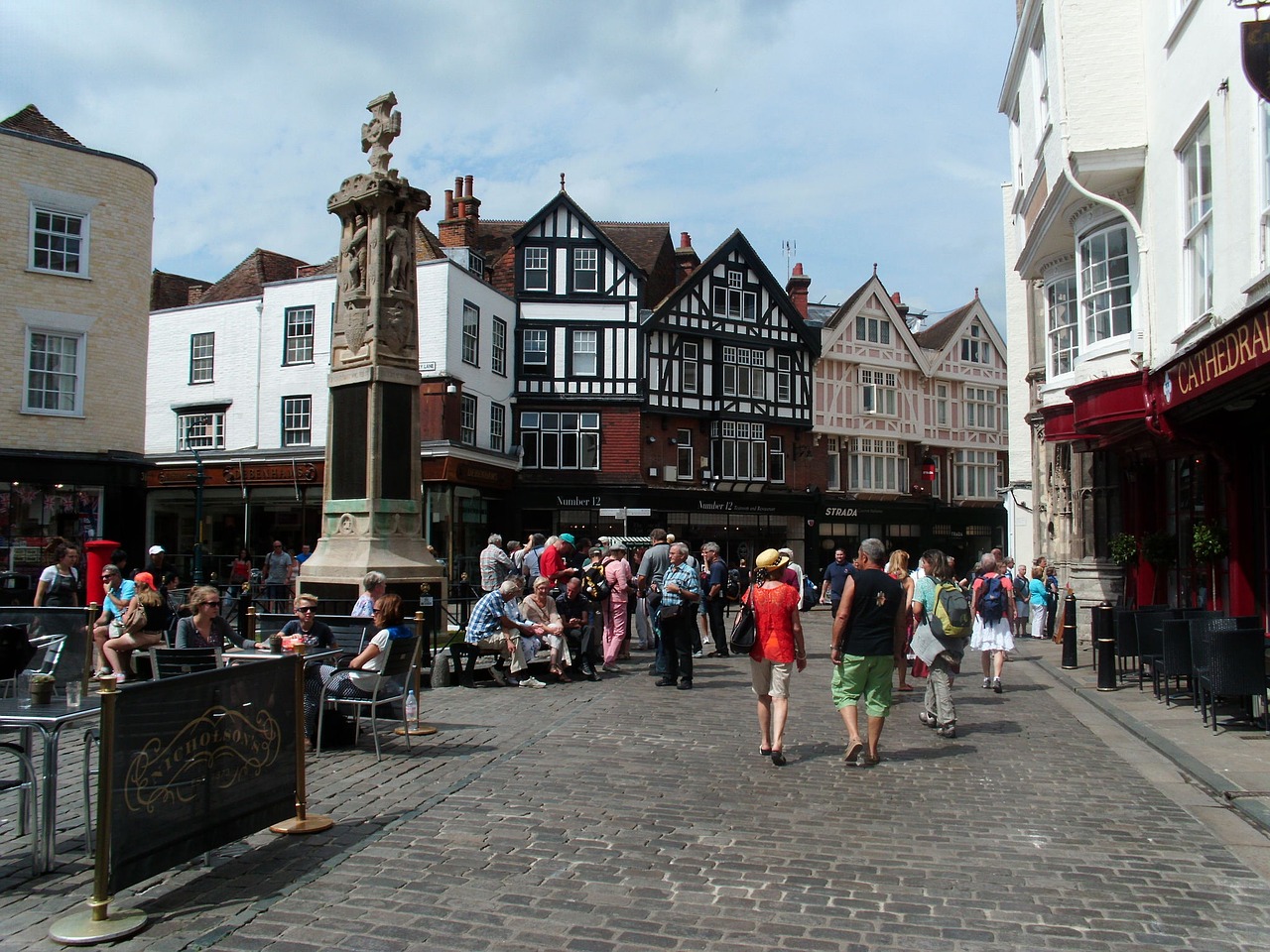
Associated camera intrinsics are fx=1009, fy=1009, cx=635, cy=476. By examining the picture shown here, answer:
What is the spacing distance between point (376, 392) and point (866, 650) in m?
7.52

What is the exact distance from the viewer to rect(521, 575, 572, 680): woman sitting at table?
42.0 feet

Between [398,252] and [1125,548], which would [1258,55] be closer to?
[398,252]

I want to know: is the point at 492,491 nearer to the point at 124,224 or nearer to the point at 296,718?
the point at 124,224

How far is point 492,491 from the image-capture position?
33.5 m

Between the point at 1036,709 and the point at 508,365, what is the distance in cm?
2593

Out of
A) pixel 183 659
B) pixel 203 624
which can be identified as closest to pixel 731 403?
pixel 203 624

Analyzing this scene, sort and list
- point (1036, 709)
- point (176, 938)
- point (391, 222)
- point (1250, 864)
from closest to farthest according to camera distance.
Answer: point (176, 938), point (1250, 864), point (1036, 709), point (391, 222)

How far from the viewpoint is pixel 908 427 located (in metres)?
45.1

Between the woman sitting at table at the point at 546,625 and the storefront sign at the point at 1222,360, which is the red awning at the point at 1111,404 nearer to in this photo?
the storefront sign at the point at 1222,360

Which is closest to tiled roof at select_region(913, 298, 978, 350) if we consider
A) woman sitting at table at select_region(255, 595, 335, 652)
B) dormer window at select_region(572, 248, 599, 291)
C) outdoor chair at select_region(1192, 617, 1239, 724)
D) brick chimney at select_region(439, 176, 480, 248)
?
dormer window at select_region(572, 248, 599, 291)

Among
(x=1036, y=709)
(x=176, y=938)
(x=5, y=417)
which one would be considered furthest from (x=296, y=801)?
(x=5, y=417)

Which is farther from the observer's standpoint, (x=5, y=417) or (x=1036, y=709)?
(x=5, y=417)

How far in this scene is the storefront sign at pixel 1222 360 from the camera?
8.52m

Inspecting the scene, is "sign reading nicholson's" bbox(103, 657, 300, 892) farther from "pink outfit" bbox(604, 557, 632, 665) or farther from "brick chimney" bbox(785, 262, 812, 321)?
"brick chimney" bbox(785, 262, 812, 321)
